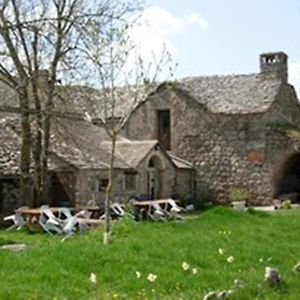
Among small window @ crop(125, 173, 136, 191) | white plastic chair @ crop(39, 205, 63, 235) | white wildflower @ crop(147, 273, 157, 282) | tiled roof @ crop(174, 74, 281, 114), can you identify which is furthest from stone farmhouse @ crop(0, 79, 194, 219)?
white wildflower @ crop(147, 273, 157, 282)

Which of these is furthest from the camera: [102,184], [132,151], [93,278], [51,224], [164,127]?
[164,127]

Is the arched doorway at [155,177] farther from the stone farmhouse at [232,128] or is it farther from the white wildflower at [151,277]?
the white wildflower at [151,277]

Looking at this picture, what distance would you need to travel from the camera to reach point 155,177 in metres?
34.8

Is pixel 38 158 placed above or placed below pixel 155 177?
above

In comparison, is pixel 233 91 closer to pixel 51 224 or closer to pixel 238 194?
pixel 238 194

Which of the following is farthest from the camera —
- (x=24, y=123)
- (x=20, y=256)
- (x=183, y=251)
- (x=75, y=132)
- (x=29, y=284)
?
(x=75, y=132)

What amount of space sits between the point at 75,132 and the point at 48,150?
173 inches

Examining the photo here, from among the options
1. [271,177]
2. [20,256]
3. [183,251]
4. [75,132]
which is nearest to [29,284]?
[20,256]

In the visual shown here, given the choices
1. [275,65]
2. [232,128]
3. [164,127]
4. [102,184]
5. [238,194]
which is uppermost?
[275,65]

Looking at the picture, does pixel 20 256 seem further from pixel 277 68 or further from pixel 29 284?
pixel 277 68

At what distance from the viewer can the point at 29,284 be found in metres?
10.1

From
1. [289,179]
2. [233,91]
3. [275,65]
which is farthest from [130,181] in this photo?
[275,65]

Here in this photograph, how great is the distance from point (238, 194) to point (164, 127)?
6.31m

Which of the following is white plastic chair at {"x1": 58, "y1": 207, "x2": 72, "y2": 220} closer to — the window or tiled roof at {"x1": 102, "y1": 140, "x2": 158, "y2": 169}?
tiled roof at {"x1": 102, "y1": 140, "x2": 158, "y2": 169}
